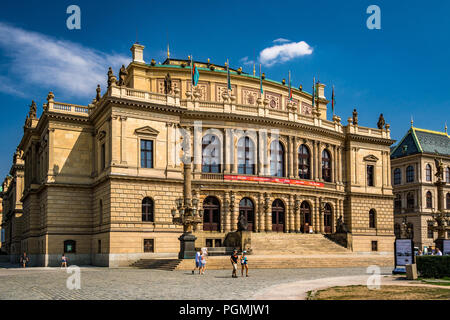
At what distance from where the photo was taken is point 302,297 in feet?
63.5

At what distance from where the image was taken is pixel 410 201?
85125 mm

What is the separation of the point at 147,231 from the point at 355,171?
92.1 ft

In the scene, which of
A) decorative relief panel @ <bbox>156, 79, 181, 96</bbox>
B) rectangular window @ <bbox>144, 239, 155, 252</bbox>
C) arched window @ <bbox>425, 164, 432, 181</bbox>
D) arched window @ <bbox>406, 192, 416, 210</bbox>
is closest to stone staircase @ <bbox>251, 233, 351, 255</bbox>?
rectangular window @ <bbox>144, 239, 155, 252</bbox>

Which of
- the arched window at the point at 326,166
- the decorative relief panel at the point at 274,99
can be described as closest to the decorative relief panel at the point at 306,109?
the decorative relief panel at the point at 274,99

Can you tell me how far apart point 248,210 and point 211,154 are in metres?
6.96

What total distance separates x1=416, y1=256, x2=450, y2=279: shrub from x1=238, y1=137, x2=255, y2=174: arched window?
28455 mm

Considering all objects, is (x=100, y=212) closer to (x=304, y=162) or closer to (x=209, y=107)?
(x=209, y=107)

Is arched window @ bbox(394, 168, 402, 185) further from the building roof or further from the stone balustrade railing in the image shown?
the stone balustrade railing

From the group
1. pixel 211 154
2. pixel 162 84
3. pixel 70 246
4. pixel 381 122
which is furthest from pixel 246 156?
→ pixel 381 122

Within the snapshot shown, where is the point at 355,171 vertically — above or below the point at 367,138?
below

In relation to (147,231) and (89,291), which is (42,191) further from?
(89,291)

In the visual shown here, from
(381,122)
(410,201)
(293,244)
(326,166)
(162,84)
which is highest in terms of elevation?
(162,84)

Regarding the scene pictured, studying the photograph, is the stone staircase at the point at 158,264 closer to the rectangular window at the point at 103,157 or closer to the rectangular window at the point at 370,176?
the rectangular window at the point at 103,157
